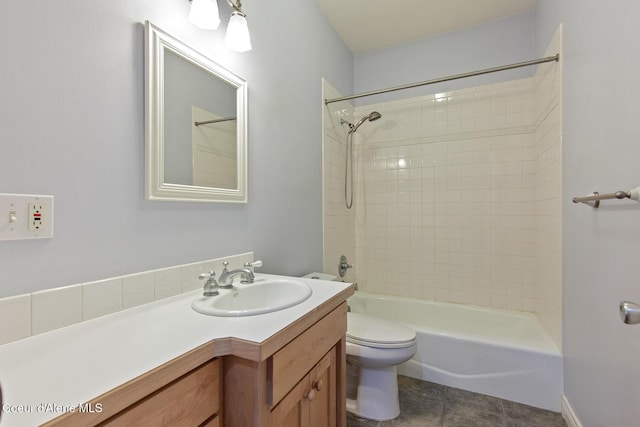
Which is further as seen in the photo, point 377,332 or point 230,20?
point 377,332

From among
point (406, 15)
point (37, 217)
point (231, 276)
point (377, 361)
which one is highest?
point (406, 15)

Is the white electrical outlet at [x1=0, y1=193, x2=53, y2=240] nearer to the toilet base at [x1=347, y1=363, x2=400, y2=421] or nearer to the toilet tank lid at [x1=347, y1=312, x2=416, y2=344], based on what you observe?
the toilet tank lid at [x1=347, y1=312, x2=416, y2=344]

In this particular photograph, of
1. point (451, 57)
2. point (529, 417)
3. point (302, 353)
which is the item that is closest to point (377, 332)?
point (302, 353)

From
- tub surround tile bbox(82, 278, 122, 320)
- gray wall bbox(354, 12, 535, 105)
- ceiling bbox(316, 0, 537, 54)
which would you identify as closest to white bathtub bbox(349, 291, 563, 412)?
tub surround tile bbox(82, 278, 122, 320)

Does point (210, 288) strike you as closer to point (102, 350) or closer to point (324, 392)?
point (102, 350)

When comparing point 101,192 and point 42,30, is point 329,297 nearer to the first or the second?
point 101,192

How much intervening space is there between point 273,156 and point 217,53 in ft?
1.80

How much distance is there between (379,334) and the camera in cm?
153

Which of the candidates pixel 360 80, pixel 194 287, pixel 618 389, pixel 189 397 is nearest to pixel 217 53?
pixel 194 287

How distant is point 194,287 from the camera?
Result: 3.63 feet

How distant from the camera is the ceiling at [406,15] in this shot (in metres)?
2.06

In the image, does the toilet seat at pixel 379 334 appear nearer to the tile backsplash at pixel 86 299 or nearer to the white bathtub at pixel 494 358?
the white bathtub at pixel 494 358

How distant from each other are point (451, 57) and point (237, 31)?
1.93 meters

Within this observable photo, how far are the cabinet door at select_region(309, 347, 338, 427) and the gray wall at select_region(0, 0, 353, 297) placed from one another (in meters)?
0.62
